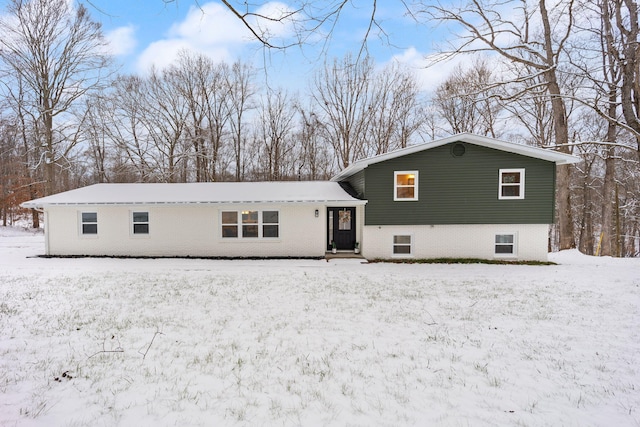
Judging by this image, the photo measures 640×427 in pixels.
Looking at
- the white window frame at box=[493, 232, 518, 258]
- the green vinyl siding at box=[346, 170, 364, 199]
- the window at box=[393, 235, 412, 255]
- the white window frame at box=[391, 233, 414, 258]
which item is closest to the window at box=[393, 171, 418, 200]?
the green vinyl siding at box=[346, 170, 364, 199]

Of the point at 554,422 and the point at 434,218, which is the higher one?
the point at 434,218

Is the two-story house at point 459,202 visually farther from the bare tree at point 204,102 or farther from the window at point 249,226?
the bare tree at point 204,102

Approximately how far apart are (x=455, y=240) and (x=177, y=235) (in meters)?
11.9

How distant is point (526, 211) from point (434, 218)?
12.4 feet

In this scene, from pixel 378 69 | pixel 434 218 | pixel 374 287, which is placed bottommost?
pixel 374 287

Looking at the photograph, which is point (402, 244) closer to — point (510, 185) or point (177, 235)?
point (510, 185)

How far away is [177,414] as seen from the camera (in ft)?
9.45

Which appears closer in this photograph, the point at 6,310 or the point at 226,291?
the point at 6,310

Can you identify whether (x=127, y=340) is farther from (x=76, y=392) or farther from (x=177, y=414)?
(x=177, y=414)

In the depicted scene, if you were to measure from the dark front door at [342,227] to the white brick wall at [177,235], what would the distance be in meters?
1.15

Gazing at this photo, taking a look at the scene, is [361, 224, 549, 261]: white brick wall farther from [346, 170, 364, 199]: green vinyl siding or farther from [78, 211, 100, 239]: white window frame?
[78, 211, 100, 239]: white window frame

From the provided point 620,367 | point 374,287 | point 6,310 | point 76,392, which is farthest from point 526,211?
point 6,310

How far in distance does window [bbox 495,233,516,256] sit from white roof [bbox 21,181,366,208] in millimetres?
6067

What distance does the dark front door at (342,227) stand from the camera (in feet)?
46.4
